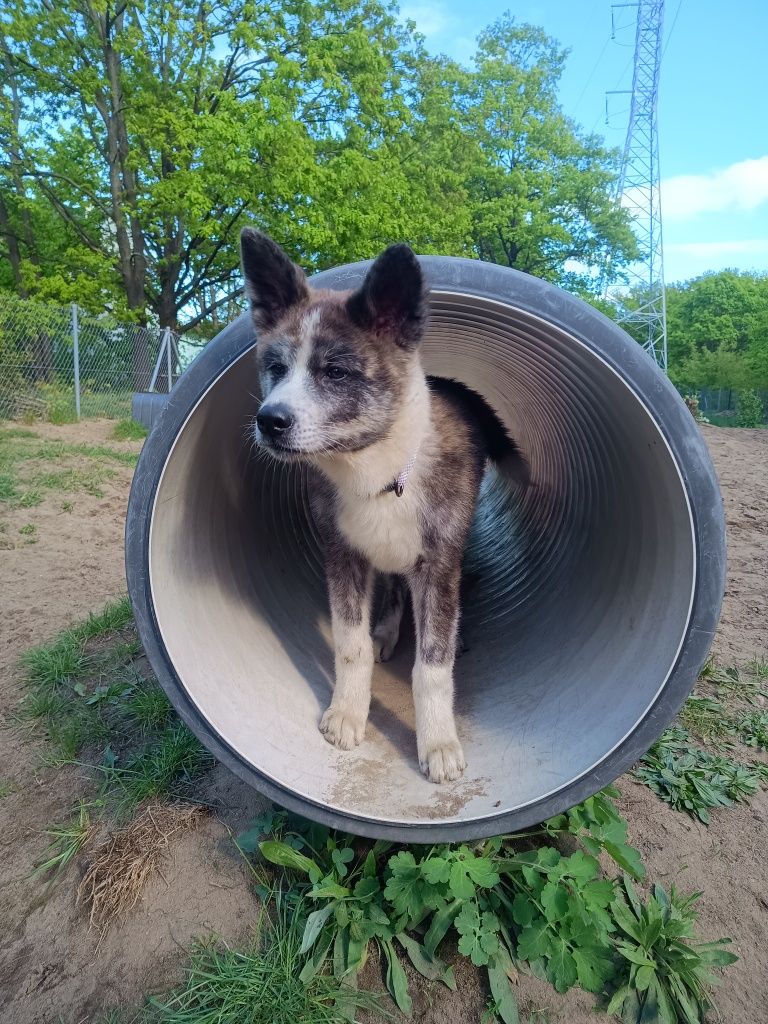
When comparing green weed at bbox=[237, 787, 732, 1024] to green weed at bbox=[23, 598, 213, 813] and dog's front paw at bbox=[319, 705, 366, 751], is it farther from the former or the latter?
green weed at bbox=[23, 598, 213, 813]

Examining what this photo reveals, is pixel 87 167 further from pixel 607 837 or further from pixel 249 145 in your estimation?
pixel 607 837

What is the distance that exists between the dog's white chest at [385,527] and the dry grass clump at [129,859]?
1495 millimetres

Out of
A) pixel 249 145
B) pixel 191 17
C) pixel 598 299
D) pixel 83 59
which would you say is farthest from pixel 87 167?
pixel 598 299

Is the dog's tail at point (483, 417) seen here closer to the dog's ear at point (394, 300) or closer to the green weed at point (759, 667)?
the dog's ear at point (394, 300)

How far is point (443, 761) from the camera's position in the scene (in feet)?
9.41

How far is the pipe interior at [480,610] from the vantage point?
2.58 metres

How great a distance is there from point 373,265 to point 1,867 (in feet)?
10.1

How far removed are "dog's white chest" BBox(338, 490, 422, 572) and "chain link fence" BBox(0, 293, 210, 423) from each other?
396 inches

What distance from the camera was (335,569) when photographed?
336 cm

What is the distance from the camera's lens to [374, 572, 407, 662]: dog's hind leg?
165 inches

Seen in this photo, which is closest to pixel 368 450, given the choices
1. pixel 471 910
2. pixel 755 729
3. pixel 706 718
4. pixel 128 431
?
pixel 471 910

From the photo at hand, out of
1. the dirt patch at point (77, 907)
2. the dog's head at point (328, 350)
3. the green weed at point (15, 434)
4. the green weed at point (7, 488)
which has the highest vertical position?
the dog's head at point (328, 350)

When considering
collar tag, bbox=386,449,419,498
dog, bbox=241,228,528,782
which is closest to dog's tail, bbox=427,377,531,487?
dog, bbox=241,228,528,782

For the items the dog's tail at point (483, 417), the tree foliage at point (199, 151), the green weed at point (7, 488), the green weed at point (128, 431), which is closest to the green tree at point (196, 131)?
the tree foliage at point (199, 151)
